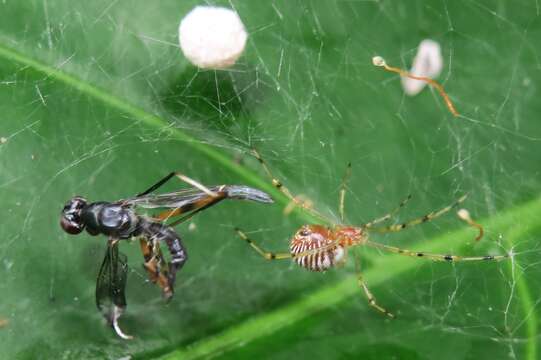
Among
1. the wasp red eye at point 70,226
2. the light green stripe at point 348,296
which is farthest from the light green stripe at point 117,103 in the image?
the light green stripe at point 348,296

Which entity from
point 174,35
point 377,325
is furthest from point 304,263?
point 174,35

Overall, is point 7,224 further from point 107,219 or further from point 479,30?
point 479,30

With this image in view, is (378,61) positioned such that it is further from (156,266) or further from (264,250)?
(156,266)

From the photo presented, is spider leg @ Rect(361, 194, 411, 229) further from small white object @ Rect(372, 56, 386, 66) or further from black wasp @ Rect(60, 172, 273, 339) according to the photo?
black wasp @ Rect(60, 172, 273, 339)

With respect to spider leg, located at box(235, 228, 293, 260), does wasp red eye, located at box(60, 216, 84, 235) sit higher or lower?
higher

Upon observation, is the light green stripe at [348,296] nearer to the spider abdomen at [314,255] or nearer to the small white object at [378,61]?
the spider abdomen at [314,255]

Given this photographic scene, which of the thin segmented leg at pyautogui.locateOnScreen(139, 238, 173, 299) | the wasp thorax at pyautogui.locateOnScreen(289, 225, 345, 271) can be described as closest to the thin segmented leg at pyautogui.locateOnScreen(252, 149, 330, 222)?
the wasp thorax at pyautogui.locateOnScreen(289, 225, 345, 271)

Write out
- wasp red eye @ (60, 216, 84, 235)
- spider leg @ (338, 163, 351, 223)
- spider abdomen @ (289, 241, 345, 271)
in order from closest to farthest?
wasp red eye @ (60, 216, 84, 235)
spider abdomen @ (289, 241, 345, 271)
spider leg @ (338, 163, 351, 223)
